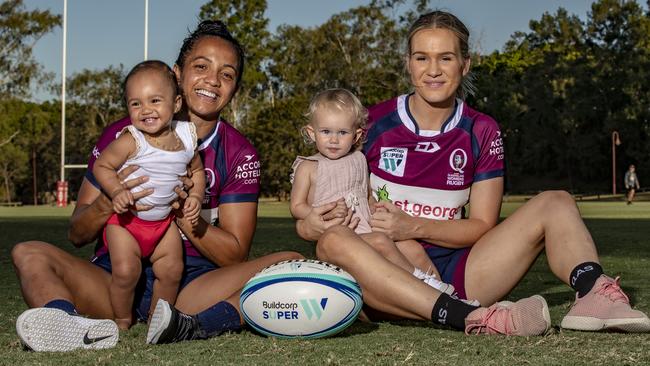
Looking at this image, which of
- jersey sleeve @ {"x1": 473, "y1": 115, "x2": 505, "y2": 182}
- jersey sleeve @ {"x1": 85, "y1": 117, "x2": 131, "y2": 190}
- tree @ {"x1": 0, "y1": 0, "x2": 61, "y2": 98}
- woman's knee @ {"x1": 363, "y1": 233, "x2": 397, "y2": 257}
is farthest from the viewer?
tree @ {"x1": 0, "y1": 0, "x2": 61, "y2": 98}

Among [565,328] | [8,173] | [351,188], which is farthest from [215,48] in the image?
[8,173]

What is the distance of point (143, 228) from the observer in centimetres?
414

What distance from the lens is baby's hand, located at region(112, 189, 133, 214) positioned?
4016 mm

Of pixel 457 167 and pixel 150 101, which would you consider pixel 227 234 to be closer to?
pixel 150 101

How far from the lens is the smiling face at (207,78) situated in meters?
4.59

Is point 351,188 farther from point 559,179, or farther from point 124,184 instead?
point 559,179

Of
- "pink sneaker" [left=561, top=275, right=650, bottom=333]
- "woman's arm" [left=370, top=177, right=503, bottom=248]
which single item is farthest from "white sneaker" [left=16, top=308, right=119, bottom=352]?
"pink sneaker" [left=561, top=275, right=650, bottom=333]

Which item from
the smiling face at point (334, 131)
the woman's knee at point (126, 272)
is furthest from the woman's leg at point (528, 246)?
the woman's knee at point (126, 272)

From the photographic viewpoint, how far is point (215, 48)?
4660mm

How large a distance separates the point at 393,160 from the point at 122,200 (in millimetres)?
1376

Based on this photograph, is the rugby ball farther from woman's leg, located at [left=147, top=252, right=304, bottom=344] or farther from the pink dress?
the pink dress

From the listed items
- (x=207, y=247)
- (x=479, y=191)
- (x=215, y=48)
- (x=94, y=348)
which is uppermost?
(x=215, y=48)

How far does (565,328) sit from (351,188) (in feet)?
3.85

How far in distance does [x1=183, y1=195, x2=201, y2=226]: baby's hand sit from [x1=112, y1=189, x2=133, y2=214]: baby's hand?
0.27 m
